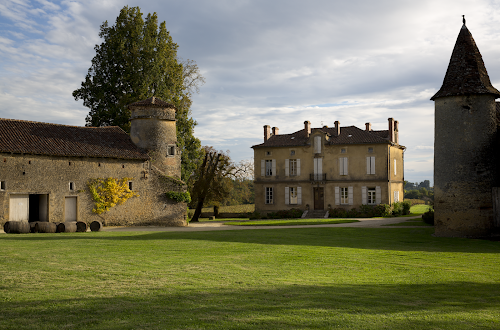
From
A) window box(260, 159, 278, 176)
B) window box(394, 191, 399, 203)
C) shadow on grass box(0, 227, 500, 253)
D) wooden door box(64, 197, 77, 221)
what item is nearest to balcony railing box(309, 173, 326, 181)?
window box(260, 159, 278, 176)

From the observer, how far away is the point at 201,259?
422 inches

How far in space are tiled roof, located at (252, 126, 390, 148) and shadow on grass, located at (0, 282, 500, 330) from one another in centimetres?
2895

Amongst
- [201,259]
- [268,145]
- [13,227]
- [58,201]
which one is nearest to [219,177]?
[268,145]

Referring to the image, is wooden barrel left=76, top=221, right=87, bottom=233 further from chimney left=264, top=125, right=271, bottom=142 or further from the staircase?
chimney left=264, top=125, right=271, bottom=142

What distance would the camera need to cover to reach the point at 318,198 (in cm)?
3684

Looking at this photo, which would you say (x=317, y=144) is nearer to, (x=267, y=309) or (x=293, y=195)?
(x=293, y=195)

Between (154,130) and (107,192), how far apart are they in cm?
493

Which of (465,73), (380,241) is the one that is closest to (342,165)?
(465,73)

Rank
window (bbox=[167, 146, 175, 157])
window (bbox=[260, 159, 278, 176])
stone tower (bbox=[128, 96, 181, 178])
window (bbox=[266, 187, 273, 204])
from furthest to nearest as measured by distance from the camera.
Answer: window (bbox=[260, 159, 278, 176]) < window (bbox=[266, 187, 273, 204]) < window (bbox=[167, 146, 175, 157]) < stone tower (bbox=[128, 96, 181, 178])

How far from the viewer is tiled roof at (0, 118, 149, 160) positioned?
21.6 m

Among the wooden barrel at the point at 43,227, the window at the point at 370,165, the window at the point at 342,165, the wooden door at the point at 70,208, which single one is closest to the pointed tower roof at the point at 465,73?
the wooden barrel at the point at 43,227

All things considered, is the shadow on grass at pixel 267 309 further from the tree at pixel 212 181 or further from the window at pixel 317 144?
the window at pixel 317 144

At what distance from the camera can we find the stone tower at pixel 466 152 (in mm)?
16766

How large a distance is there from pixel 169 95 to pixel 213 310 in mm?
28711
